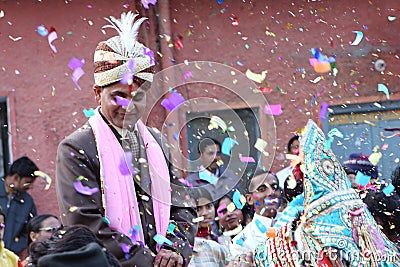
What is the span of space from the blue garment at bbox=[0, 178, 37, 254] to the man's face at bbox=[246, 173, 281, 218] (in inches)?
80.8

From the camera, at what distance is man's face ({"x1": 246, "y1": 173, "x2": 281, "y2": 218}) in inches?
256

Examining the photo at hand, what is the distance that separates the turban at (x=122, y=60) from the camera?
446cm

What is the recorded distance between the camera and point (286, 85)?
29.6 feet

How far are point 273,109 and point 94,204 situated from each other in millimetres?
5353

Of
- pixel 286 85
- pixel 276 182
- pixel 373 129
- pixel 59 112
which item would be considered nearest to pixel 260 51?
pixel 286 85

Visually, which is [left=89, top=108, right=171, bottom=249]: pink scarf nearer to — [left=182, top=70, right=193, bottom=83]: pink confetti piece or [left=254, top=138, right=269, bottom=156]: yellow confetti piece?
[left=254, top=138, right=269, bottom=156]: yellow confetti piece

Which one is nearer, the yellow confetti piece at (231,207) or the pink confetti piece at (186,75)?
the yellow confetti piece at (231,207)

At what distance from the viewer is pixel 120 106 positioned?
4457mm

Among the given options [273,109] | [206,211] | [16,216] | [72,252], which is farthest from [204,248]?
[273,109]

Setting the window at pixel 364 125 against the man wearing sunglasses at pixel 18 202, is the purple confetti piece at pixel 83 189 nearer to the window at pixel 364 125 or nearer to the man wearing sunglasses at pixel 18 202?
the man wearing sunglasses at pixel 18 202

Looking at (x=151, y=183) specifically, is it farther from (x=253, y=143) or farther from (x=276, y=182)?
(x=253, y=143)

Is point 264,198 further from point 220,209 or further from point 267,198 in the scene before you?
point 220,209

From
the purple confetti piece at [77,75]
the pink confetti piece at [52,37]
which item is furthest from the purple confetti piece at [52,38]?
the purple confetti piece at [77,75]

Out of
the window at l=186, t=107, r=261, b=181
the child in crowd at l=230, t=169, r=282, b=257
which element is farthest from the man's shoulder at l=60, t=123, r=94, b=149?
the window at l=186, t=107, r=261, b=181
